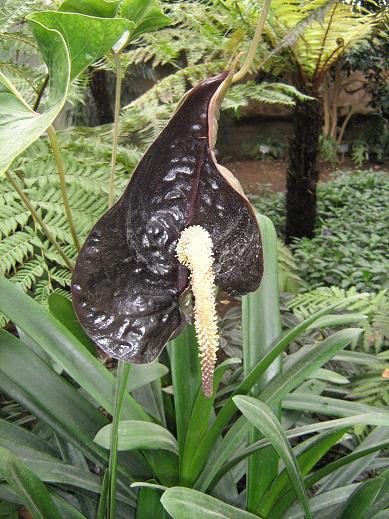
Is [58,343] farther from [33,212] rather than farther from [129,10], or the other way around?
[129,10]

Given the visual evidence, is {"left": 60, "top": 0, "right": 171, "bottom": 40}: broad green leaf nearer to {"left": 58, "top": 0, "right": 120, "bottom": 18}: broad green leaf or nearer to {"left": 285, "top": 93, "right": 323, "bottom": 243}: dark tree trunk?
{"left": 58, "top": 0, "right": 120, "bottom": 18}: broad green leaf

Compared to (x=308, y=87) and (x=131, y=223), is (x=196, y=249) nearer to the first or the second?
(x=131, y=223)

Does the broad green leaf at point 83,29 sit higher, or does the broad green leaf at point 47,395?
the broad green leaf at point 83,29

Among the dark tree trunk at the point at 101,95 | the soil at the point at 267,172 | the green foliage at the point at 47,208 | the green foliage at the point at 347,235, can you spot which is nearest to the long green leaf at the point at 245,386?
the green foliage at the point at 47,208

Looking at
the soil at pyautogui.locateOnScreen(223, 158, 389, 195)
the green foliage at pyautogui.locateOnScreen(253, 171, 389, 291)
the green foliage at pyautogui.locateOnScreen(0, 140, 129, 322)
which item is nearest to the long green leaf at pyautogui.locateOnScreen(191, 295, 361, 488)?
the green foliage at pyautogui.locateOnScreen(0, 140, 129, 322)

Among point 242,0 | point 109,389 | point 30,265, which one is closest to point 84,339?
point 109,389

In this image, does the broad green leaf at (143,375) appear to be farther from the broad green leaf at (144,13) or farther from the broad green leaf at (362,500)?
the broad green leaf at (144,13)
